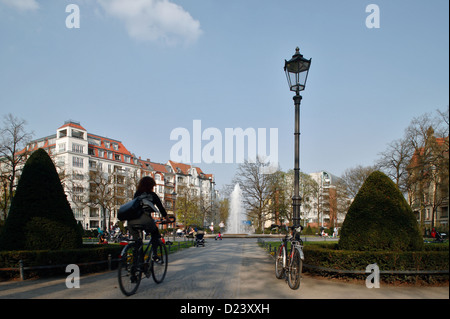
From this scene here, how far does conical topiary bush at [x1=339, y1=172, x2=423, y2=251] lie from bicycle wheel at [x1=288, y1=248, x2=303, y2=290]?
218cm

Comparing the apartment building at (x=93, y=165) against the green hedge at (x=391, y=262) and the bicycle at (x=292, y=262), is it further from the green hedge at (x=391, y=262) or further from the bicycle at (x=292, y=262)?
the green hedge at (x=391, y=262)

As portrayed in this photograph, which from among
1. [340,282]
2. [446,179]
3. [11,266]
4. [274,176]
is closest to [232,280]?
[340,282]

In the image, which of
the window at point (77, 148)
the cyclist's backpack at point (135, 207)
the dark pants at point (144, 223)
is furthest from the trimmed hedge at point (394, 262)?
the window at point (77, 148)

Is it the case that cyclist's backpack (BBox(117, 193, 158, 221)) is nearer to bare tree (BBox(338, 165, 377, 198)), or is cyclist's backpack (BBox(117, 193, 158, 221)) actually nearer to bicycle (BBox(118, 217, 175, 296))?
bicycle (BBox(118, 217, 175, 296))

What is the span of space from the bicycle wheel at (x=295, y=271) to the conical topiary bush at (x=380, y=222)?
2.18 meters

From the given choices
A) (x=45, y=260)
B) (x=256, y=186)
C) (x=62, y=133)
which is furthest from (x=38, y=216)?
(x=62, y=133)

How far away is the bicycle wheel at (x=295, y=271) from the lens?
7.91m

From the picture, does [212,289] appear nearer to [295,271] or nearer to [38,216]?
[295,271]

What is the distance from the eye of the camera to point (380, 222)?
9.40 m

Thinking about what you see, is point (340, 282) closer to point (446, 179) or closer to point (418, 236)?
point (418, 236)

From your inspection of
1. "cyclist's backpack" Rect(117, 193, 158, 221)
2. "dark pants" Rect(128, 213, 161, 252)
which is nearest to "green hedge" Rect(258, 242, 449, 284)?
"dark pants" Rect(128, 213, 161, 252)
